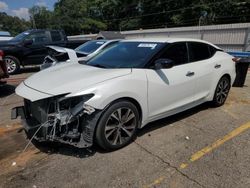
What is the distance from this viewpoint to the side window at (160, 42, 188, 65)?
4.27m

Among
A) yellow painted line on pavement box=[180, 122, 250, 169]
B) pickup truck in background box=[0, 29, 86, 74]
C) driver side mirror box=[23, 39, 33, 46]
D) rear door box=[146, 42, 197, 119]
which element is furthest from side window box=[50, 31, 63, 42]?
yellow painted line on pavement box=[180, 122, 250, 169]

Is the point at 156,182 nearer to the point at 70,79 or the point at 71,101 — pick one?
the point at 71,101

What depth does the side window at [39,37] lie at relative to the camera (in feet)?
37.0

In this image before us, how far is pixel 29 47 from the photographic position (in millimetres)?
11039

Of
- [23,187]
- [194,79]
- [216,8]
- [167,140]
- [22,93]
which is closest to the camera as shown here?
[23,187]

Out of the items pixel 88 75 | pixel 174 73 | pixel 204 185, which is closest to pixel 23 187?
pixel 88 75

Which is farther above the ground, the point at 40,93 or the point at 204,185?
the point at 40,93

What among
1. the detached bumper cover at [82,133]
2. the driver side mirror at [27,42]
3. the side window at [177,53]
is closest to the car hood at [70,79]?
the detached bumper cover at [82,133]

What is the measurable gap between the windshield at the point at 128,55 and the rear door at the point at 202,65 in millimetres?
883

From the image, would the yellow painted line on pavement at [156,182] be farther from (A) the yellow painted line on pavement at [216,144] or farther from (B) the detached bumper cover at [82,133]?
(B) the detached bumper cover at [82,133]

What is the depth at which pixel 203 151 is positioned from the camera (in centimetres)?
369

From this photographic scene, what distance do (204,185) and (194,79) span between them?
2154 mm

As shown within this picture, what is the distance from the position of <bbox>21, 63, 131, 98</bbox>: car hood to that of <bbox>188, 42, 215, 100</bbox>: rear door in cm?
161

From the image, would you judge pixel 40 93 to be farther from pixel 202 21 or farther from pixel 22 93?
pixel 202 21
